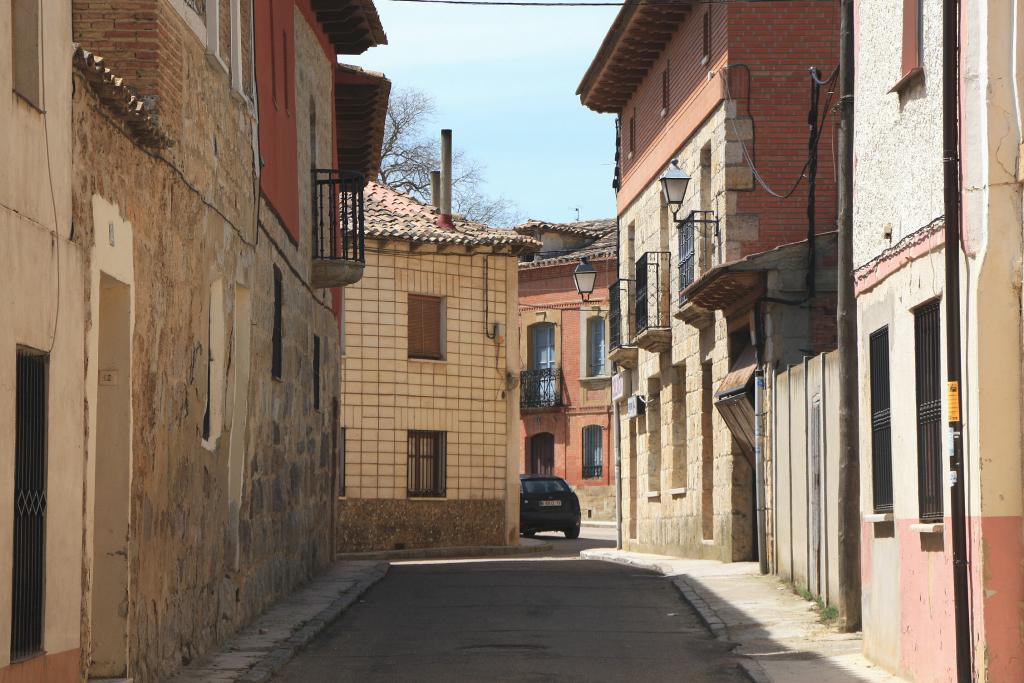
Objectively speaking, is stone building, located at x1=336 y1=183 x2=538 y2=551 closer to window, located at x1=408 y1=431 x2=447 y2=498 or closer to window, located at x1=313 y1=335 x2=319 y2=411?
window, located at x1=408 y1=431 x2=447 y2=498

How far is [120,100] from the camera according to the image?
9461 millimetres

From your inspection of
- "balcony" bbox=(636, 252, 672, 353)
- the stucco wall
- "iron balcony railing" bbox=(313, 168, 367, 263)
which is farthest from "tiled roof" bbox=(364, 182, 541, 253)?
"iron balcony railing" bbox=(313, 168, 367, 263)

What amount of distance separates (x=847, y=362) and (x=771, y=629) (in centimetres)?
235

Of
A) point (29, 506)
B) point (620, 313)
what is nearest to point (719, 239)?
A: point (620, 313)

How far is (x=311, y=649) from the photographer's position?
1324 centimetres

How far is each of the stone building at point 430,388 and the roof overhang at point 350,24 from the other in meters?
7.76

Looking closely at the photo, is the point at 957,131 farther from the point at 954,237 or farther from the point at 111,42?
the point at 111,42

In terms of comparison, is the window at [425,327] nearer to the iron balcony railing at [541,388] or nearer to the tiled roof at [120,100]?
the iron balcony railing at [541,388]

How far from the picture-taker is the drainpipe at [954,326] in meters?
9.20

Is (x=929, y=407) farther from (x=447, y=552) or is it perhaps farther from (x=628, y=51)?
(x=447, y=552)

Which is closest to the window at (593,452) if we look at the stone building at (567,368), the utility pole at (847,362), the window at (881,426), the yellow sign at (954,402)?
the stone building at (567,368)

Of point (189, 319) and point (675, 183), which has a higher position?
point (675, 183)

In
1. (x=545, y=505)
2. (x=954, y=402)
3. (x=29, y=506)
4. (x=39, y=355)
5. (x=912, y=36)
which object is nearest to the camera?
(x=29, y=506)

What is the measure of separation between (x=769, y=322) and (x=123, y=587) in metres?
11.9
